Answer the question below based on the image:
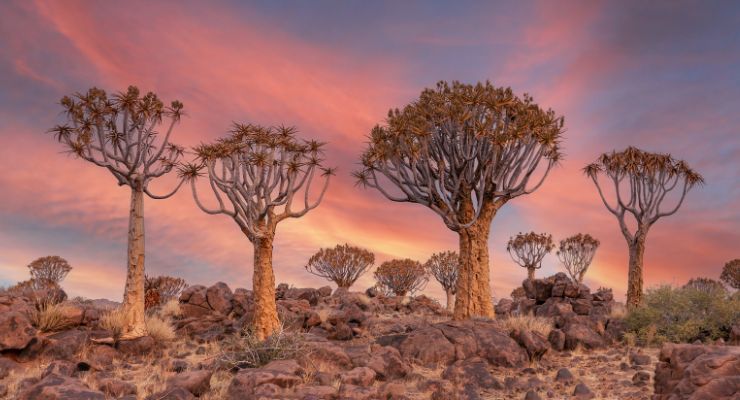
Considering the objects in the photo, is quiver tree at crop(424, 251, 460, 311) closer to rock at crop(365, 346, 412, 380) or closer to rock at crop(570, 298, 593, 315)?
rock at crop(570, 298, 593, 315)

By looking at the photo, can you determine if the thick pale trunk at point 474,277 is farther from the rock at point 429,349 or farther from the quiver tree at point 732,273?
the quiver tree at point 732,273

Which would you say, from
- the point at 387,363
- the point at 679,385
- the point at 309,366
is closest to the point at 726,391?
the point at 679,385

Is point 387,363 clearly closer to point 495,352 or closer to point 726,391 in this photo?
point 495,352

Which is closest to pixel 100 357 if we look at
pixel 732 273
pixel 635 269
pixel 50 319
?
pixel 50 319

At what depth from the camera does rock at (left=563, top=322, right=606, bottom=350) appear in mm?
17016

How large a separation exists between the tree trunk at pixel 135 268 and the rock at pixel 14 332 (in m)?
3.55

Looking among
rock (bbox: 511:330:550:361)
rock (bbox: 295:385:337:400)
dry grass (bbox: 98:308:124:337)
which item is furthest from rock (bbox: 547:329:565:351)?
dry grass (bbox: 98:308:124:337)

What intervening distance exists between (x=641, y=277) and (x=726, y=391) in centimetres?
1971

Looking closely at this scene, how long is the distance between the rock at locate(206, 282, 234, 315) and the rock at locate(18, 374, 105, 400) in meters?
14.0

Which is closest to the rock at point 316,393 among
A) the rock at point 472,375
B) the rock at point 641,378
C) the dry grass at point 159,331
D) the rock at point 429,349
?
the rock at point 472,375

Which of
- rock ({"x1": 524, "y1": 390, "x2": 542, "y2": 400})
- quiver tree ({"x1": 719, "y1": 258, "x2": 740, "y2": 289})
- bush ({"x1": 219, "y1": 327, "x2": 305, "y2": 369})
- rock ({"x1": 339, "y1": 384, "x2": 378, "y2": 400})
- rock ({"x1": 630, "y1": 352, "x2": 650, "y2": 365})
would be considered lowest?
rock ({"x1": 524, "y1": 390, "x2": 542, "y2": 400})

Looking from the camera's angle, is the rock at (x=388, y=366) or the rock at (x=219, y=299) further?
the rock at (x=219, y=299)

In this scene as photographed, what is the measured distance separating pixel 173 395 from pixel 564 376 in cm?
890

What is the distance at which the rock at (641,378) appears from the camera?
12.6 m
